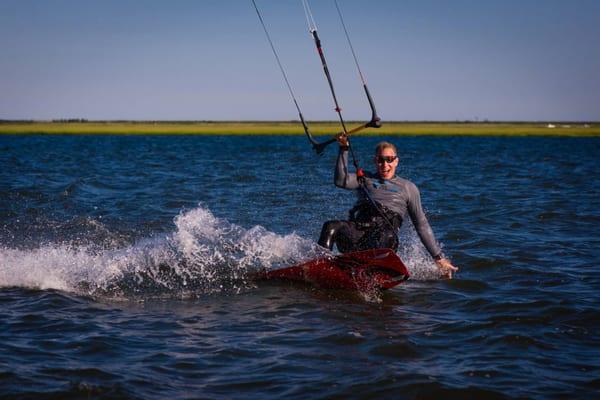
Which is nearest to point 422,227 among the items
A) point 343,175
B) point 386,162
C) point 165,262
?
point 386,162

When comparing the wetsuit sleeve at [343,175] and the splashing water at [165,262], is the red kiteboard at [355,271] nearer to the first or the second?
the splashing water at [165,262]

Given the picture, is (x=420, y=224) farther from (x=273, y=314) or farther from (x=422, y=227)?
(x=273, y=314)

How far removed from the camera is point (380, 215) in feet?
32.3

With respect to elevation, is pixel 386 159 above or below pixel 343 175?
above

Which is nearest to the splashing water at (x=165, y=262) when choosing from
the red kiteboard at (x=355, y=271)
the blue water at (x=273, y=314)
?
the blue water at (x=273, y=314)

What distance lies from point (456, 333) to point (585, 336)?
1.46m

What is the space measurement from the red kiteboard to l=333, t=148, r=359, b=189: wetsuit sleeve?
969 millimetres

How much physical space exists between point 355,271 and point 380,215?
882mm

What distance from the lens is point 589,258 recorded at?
40.5 feet

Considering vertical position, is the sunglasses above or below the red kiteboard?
above

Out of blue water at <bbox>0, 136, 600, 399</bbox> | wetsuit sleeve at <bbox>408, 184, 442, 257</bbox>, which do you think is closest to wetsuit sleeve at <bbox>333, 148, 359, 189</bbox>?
wetsuit sleeve at <bbox>408, 184, 442, 257</bbox>

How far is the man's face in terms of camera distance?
9.73 metres

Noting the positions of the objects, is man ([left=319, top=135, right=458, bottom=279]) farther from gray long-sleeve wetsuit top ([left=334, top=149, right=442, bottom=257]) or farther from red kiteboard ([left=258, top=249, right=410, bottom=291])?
red kiteboard ([left=258, top=249, right=410, bottom=291])

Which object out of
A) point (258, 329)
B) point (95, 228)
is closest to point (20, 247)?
point (95, 228)
